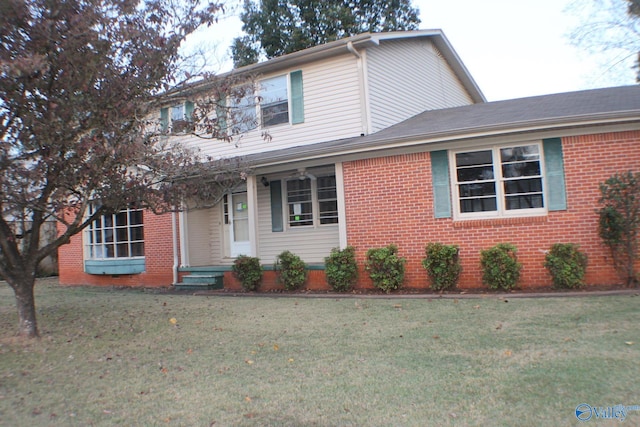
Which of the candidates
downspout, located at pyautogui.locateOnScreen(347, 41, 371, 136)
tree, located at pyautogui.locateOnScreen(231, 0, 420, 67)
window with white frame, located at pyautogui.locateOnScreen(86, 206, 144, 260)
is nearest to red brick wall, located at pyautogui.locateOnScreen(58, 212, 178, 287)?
window with white frame, located at pyautogui.locateOnScreen(86, 206, 144, 260)

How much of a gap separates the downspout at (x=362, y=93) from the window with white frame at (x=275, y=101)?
6.33 feet

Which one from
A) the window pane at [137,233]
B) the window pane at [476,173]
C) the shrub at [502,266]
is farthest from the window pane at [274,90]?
the shrub at [502,266]

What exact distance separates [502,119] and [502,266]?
2.82 m

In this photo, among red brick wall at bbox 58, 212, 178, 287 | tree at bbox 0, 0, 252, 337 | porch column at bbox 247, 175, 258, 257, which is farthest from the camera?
red brick wall at bbox 58, 212, 178, 287

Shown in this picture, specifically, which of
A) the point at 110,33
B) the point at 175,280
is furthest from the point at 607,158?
the point at 175,280

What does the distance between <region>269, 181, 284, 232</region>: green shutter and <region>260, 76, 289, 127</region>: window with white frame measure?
1532 millimetres

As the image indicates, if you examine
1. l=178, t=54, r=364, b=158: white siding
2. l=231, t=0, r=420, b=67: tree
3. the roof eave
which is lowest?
the roof eave

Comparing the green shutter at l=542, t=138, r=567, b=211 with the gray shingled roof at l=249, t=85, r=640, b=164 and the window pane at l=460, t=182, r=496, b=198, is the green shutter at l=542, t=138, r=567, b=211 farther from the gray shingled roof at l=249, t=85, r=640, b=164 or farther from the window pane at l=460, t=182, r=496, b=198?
the window pane at l=460, t=182, r=496, b=198

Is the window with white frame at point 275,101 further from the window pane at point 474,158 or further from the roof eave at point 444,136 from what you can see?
the window pane at point 474,158

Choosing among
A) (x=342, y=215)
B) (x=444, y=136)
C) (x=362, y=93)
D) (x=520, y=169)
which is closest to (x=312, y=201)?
(x=342, y=215)

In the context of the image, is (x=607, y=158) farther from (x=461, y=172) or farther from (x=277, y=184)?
(x=277, y=184)

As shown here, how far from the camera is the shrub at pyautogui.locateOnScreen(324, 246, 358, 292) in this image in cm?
987

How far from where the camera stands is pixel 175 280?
12.8 meters

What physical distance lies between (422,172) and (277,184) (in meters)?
4.25
